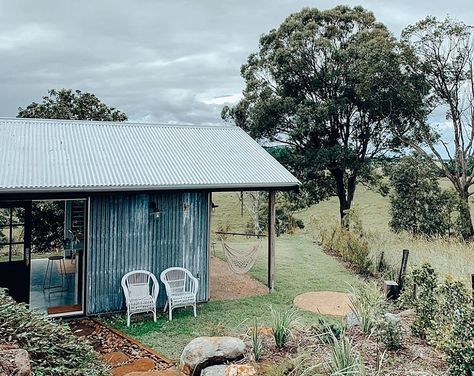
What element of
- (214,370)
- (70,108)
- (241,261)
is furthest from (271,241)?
(70,108)

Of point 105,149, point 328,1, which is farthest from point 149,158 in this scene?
point 328,1

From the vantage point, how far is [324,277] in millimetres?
10602

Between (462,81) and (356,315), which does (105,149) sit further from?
(462,81)

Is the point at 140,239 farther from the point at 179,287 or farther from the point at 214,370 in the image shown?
the point at 214,370

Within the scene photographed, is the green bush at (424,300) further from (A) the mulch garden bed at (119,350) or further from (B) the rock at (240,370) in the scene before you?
(A) the mulch garden bed at (119,350)

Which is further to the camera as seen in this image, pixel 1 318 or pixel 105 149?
pixel 105 149

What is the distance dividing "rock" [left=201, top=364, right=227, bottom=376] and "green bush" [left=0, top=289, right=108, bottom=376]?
1.02 m

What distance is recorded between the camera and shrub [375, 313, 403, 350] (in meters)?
4.85

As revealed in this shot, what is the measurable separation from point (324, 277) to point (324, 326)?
18.2 ft

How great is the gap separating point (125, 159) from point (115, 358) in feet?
12.2

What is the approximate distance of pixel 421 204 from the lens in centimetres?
1492

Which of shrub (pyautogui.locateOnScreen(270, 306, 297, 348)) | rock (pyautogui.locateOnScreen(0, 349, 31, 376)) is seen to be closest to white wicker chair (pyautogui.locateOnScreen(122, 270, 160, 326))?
shrub (pyautogui.locateOnScreen(270, 306, 297, 348))

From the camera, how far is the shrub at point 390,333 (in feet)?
15.9

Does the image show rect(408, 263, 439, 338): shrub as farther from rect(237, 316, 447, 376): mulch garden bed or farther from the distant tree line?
the distant tree line
